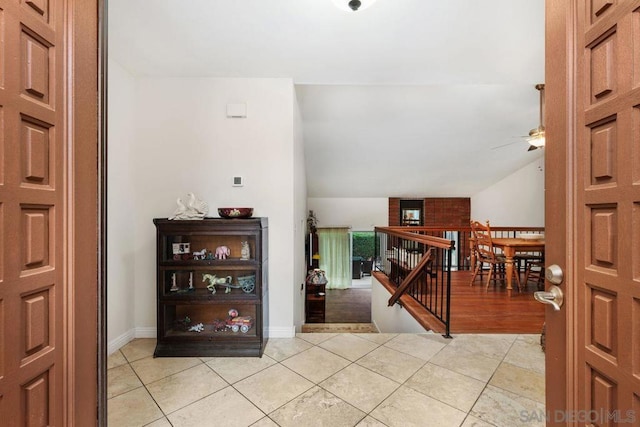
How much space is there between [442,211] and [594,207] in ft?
24.3

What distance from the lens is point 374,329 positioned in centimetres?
459

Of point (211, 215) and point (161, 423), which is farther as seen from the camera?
point (211, 215)

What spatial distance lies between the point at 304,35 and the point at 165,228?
1898 millimetres

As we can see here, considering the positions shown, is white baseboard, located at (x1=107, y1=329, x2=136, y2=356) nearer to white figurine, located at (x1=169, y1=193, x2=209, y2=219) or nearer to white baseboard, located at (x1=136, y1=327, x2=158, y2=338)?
white baseboard, located at (x1=136, y1=327, x2=158, y2=338)

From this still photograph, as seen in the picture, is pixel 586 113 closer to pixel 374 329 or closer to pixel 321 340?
pixel 321 340

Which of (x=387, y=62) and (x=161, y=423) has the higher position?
(x=387, y=62)

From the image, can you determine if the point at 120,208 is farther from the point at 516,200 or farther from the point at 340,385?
the point at 516,200

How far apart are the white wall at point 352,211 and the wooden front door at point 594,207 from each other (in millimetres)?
6757

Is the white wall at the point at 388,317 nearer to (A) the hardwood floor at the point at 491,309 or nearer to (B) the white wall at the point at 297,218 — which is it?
(A) the hardwood floor at the point at 491,309

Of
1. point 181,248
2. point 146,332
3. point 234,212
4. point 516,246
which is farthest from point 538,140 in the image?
point 146,332

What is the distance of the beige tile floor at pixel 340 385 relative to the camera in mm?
1472

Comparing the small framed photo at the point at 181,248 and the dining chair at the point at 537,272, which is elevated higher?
the small framed photo at the point at 181,248

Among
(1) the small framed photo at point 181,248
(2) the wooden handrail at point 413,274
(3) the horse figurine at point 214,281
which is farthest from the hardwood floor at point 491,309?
(1) the small framed photo at point 181,248

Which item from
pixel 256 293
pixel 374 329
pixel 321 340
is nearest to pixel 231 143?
pixel 256 293
